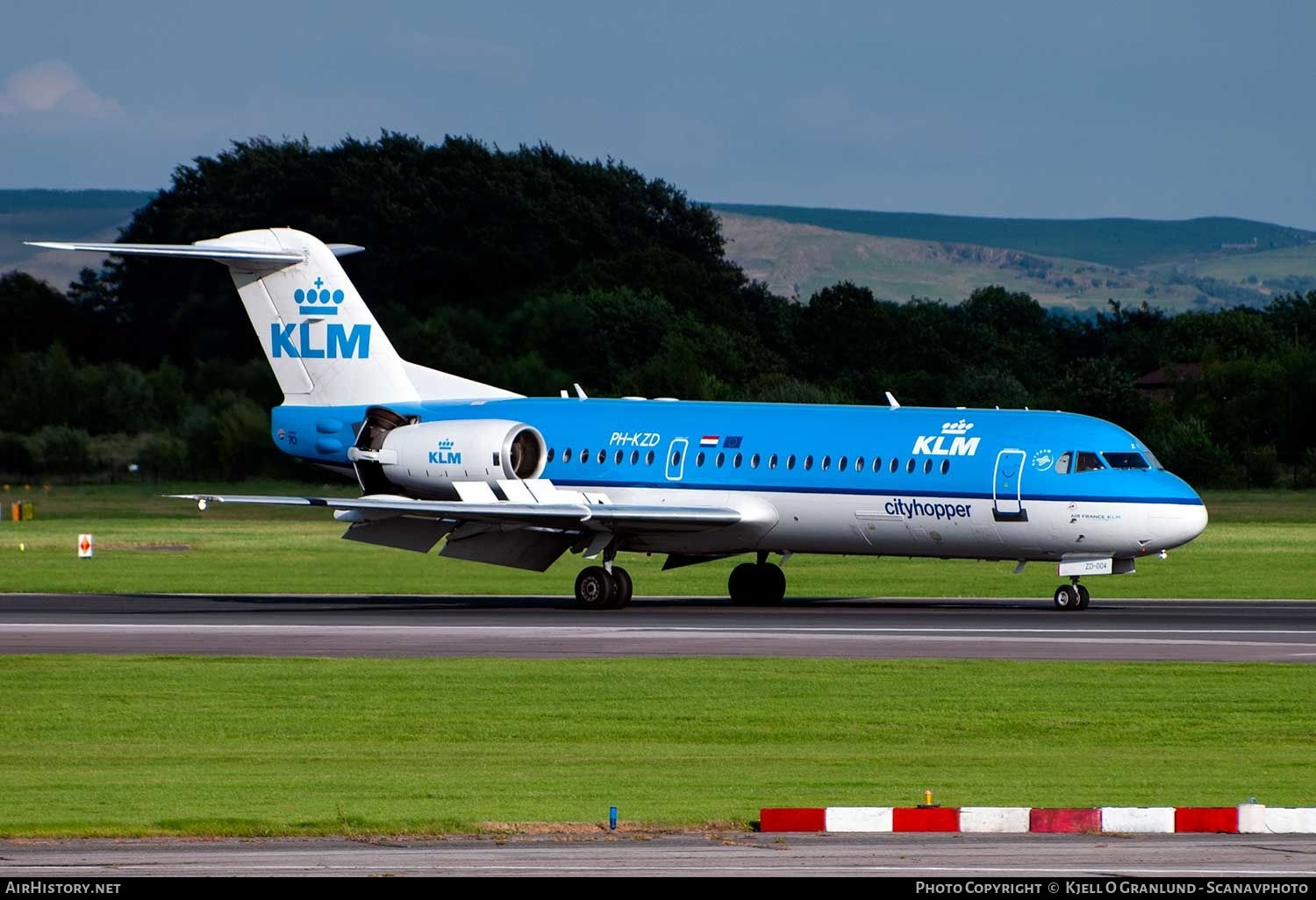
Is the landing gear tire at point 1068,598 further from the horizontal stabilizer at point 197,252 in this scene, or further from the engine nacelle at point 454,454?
the horizontal stabilizer at point 197,252

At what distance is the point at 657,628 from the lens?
110 ft

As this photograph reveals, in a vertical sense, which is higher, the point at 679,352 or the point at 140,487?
the point at 679,352

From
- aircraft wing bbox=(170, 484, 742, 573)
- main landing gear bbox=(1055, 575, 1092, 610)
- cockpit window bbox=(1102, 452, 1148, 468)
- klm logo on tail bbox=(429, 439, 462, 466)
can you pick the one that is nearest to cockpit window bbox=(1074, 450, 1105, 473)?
cockpit window bbox=(1102, 452, 1148, 468)

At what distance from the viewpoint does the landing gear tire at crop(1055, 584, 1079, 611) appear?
36375 mm

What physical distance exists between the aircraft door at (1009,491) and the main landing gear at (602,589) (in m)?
6.86

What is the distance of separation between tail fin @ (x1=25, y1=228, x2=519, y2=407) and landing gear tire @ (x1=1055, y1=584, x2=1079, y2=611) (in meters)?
12.7

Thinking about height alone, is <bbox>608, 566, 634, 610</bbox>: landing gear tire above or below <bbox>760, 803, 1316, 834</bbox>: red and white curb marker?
above

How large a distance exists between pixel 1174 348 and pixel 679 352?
5667 cm

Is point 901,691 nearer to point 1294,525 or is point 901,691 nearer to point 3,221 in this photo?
point 1294,525

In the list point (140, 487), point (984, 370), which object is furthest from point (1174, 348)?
point (140, 487)

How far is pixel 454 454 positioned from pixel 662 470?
393 centimetres

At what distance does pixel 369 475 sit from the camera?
41344 mm

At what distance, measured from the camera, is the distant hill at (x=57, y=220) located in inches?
6270

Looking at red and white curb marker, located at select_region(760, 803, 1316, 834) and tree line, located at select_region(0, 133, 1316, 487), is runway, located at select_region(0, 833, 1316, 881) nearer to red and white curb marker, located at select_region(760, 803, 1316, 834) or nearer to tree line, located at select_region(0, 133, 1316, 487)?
red and white curb marker, located at select_region(760, 803, 1316, 834)
